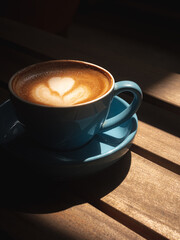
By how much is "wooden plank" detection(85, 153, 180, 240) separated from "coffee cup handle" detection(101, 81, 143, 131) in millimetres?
72

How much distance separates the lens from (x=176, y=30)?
8.40ft

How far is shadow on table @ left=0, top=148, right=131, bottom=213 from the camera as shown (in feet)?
1.31

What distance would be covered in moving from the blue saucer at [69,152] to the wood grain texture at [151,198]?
4cm

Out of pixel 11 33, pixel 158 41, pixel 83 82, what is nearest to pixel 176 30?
pixel 158 41

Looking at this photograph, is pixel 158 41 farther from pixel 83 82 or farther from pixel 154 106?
pixel 83 82

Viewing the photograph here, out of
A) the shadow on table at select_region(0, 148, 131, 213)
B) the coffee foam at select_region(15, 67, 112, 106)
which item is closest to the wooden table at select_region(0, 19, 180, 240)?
the shadow on table at select_region(0, 148, 131, 213)

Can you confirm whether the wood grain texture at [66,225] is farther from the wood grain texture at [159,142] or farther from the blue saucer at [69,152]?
the wood grain texture at [159,142]

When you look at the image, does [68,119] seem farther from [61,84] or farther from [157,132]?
[157,132]

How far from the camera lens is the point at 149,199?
0.41m

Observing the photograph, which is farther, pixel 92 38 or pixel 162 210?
pixel 92 38

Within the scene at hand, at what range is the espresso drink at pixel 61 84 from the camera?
45 cm

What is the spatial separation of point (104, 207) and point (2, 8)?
1.55m

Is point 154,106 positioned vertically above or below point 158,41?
above

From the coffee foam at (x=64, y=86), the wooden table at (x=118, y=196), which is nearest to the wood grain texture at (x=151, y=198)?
the wooden table at (x=118, y=196)
